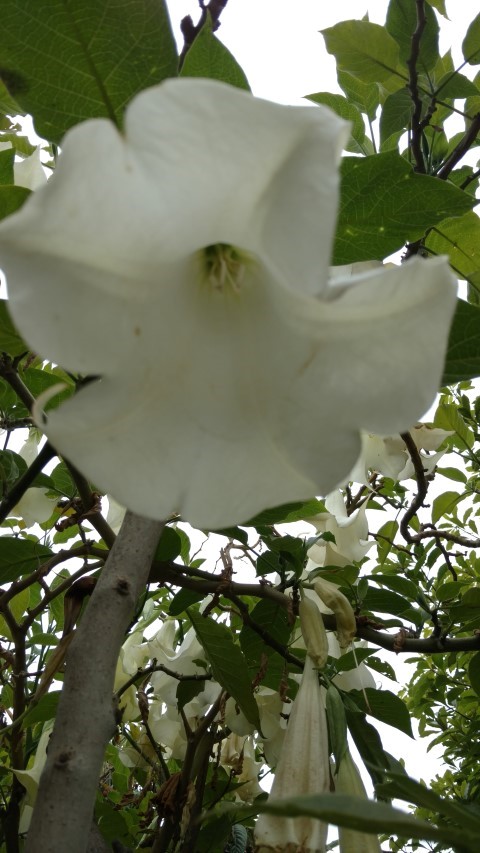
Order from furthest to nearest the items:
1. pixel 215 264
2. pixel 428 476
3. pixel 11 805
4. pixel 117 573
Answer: pixel 428 476, pixel 11 805, pixel 117 573, pixel 215 264

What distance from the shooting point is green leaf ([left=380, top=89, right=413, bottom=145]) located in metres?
1.67

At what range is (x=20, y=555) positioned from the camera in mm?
1424

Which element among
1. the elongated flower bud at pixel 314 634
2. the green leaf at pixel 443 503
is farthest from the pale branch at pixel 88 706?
the green leaf at pixel 443 503

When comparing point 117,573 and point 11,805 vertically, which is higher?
point 117,573

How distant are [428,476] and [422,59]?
2.90 feet

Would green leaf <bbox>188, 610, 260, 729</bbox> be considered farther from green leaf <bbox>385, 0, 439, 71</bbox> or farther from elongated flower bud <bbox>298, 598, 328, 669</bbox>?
green leaf <bbox>385, 0, 439, 71</bbox>

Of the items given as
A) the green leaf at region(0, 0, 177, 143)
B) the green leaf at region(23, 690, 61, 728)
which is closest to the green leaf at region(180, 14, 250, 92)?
the green leaf at region(0, 0, 177, 143)

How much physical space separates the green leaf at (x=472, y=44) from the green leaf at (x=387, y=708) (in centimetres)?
135

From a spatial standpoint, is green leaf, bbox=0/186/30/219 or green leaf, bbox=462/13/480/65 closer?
green leaf, bbox=0/186/30/219

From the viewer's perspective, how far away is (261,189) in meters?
0.63

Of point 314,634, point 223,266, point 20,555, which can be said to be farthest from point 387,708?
point 223,266

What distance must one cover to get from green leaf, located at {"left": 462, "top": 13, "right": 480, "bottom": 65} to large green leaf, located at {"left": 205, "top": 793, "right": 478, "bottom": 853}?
1.66m

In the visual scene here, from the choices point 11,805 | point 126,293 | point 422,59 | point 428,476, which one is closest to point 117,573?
point 126,293

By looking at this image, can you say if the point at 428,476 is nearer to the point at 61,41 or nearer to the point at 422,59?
the point at 422,59
